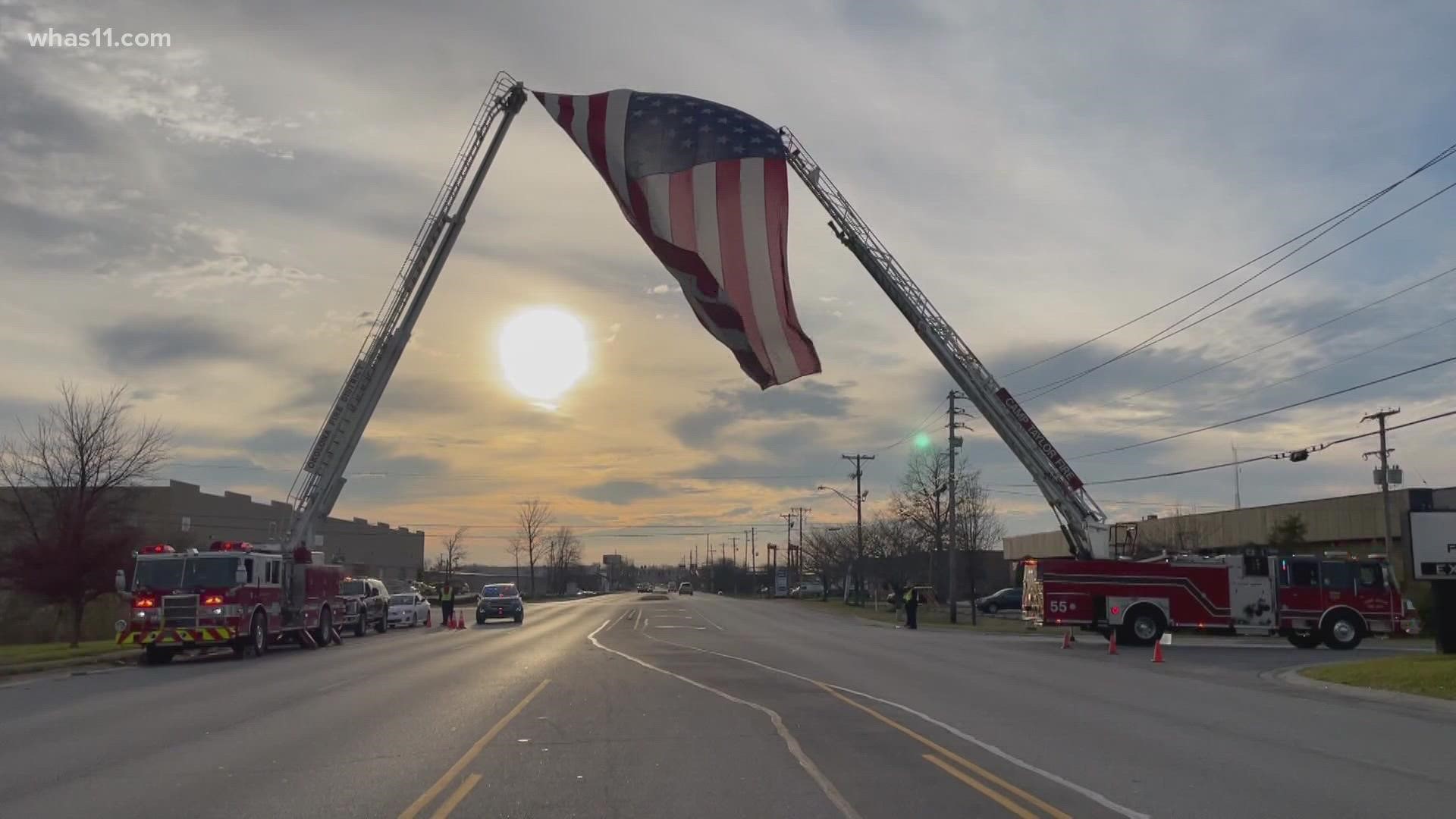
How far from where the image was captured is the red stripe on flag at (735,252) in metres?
25.4

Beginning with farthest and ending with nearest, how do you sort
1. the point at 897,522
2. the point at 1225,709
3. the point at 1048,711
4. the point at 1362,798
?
the point at 897,522
the point at 1225,709
the point at 1048,711
the point at 1362,798

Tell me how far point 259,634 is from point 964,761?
23057 millimetres

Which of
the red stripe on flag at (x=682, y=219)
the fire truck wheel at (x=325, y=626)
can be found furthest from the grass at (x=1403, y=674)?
the fire truck wheel at (x=325, y=626)

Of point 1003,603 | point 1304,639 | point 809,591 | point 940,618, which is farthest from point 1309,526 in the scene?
point 809,591

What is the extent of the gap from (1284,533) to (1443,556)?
31.3 metres

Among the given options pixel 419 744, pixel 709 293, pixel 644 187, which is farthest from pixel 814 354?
pixel 419 744

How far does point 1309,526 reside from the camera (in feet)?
218

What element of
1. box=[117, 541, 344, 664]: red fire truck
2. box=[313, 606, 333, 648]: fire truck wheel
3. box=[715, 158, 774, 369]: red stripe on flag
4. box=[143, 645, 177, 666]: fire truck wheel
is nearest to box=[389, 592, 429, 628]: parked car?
box=[313, 606, 333, 648]: fire truck wheel

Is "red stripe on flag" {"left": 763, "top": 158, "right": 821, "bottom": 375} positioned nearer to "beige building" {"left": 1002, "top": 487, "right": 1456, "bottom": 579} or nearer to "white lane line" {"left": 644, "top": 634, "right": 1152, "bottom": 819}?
"white lane line" {"left": 644, "top": 634, "right": 1152, "bottom": 819}

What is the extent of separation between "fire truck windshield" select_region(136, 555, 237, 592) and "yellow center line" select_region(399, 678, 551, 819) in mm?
13770

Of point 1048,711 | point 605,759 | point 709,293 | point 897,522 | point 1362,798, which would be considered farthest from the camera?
point 897,522

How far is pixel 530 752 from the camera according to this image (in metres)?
12.7

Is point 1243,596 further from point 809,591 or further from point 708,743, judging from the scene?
point 809,591

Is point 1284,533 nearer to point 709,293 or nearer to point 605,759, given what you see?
point 709,293
